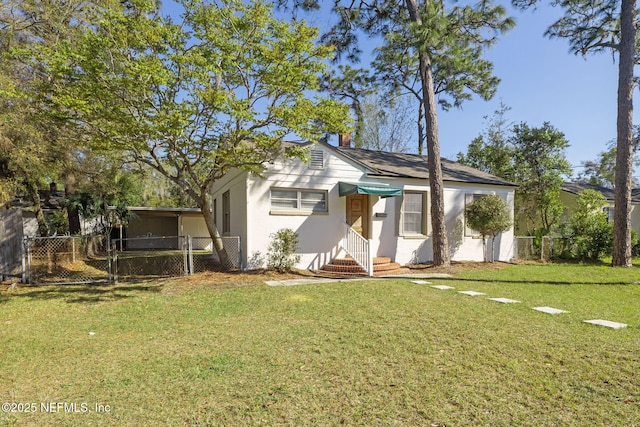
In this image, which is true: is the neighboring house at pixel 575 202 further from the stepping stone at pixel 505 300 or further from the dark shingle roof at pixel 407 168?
the stepping stone at pixel 505 300

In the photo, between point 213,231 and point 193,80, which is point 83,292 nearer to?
point 213,231

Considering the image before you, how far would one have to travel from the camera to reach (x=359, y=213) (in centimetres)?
1177

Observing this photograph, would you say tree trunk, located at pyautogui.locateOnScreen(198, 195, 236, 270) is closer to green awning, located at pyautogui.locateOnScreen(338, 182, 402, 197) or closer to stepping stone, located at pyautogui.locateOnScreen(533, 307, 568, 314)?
green awning, located at pyautogui.locateOnScreen(338, 182, 402, 197)

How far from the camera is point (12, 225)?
8.75 m

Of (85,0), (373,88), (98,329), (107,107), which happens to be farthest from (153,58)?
(373,88)

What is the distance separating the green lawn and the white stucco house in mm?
3657

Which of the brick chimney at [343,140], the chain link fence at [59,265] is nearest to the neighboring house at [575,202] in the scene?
the brick chimney at [343,140]

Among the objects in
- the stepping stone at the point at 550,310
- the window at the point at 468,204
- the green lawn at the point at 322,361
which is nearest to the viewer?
the green lawn at the point at 322,361

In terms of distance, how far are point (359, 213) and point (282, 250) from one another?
3.15 meters

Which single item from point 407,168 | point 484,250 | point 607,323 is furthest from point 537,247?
point 607,323

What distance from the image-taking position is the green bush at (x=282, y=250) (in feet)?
33.2

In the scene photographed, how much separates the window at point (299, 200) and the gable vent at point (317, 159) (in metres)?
0.79

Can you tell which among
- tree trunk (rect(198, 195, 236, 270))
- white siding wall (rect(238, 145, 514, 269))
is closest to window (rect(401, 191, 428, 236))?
white siding wall (rect(238, 145, 514, 269))

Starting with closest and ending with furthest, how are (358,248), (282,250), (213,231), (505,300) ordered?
1. (505,300)
2. (213,231)
3. (282,250)
4. (358,248)
